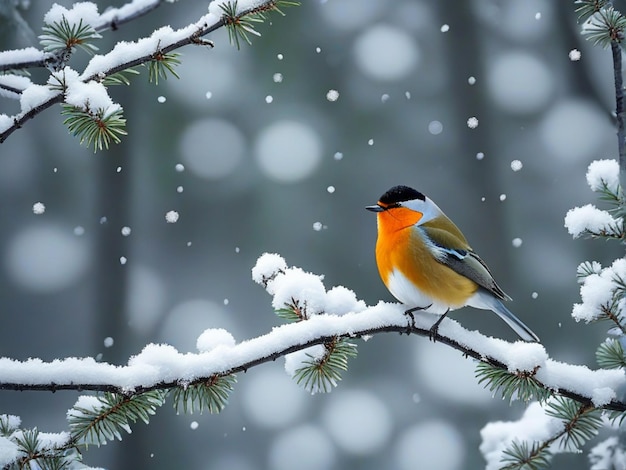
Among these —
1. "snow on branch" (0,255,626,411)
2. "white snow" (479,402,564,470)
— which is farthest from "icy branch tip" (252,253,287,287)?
"white snow" (479,402,564,470)

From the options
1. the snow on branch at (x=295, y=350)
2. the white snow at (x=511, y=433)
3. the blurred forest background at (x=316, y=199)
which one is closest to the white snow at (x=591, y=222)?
the snow on branch at (x=295, y=350)

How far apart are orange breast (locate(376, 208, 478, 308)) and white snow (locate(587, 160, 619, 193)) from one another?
0.23 metres

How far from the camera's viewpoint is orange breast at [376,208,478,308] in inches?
33.9

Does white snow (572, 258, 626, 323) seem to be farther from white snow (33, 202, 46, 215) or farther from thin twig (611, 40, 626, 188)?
white snow (33, 202, 46, 215)

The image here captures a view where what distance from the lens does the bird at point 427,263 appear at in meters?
0.86

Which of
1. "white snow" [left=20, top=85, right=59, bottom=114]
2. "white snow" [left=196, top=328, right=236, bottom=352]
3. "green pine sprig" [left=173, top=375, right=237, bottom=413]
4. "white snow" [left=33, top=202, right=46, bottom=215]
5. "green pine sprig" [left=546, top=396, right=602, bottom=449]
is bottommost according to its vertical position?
"green pine sprig" [left=546, top=396, right=602, bottom=449]

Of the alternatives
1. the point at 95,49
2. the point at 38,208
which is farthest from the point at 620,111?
the point at 38,208

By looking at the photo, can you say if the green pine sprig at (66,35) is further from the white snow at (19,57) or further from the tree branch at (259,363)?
the tree branch at (259,363)

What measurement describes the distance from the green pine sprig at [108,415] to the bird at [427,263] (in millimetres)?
356

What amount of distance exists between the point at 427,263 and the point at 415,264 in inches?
0.7

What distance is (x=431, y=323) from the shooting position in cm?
75

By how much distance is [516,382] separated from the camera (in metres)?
0.69

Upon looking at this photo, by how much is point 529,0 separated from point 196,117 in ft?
Answer: 2.92

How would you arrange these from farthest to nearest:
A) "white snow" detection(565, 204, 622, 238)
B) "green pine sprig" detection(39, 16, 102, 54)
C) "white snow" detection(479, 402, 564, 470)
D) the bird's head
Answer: "white snow" detection(479, 402, 564, 470) → the bird's head → "white snow" detection(565, 204, 622, 238) → "green pine sprig" detection(39, 16, 102, 54)
